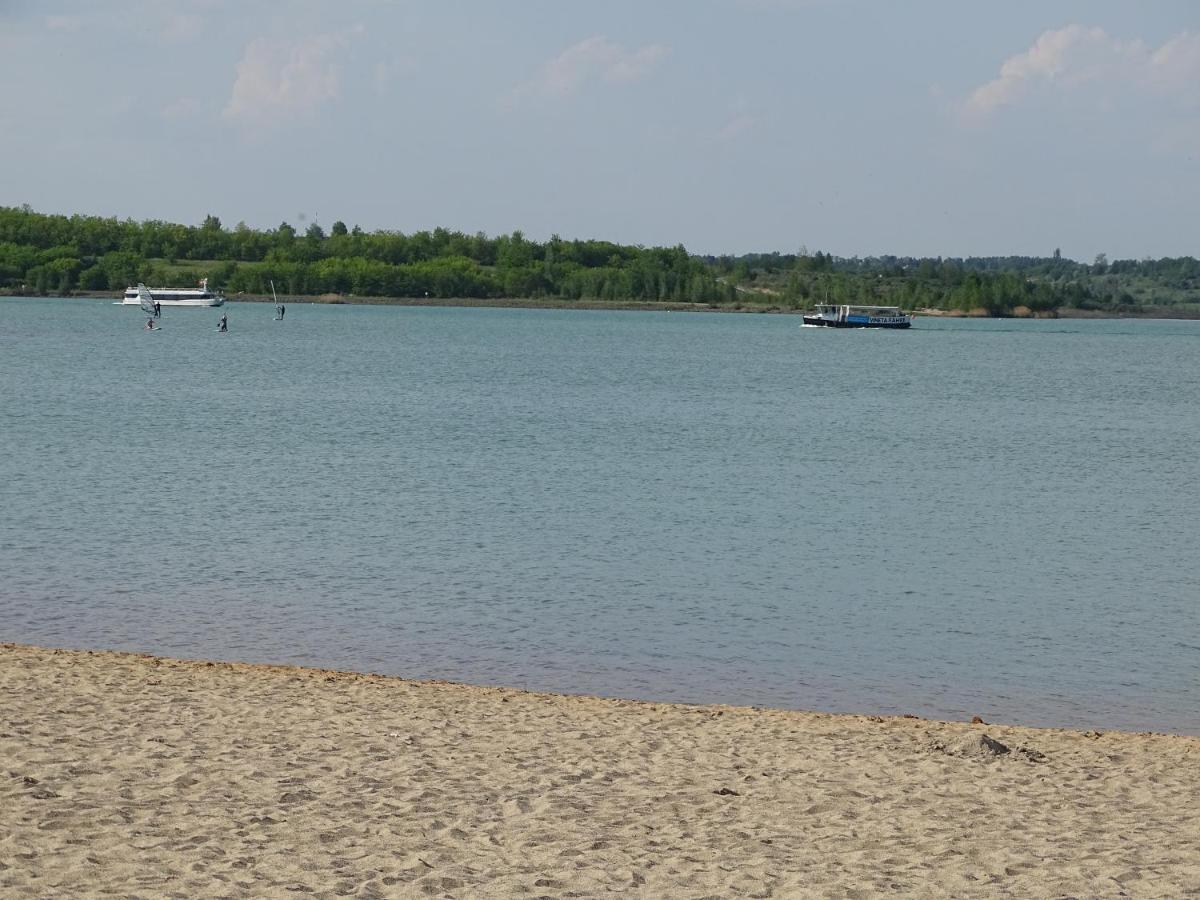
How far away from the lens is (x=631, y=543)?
2408cm

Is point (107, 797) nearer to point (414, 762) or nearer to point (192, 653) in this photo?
point (414, 762)

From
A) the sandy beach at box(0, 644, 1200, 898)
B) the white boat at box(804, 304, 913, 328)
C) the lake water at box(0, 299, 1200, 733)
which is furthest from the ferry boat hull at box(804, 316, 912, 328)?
the sandy beach at box(0, 644, 1200, 898)

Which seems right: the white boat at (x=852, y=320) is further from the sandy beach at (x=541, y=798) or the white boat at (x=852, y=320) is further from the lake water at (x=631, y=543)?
the sandy beach at (x=541, y=798)

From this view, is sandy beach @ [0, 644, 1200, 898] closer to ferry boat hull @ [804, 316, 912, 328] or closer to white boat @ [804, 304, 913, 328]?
white boat @ [804, 304, 913, 328]

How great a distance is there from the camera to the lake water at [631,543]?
52.0 ft

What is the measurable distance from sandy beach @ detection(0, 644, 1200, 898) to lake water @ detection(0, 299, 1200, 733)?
220 centimetres

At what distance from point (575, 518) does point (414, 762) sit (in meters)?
16.2

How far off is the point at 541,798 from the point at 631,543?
14.3 meters

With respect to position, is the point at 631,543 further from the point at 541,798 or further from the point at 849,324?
the point at 849,324

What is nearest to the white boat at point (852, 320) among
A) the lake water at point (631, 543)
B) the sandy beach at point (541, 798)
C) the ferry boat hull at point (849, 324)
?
the ferry boat hull at point (849, 324)

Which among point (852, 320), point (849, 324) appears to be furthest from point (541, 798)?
point (849, 324)

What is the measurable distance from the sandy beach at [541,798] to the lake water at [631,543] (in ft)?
7.21

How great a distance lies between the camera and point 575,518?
2688cm

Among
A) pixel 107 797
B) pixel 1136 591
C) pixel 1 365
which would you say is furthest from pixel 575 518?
pixel 1 365
